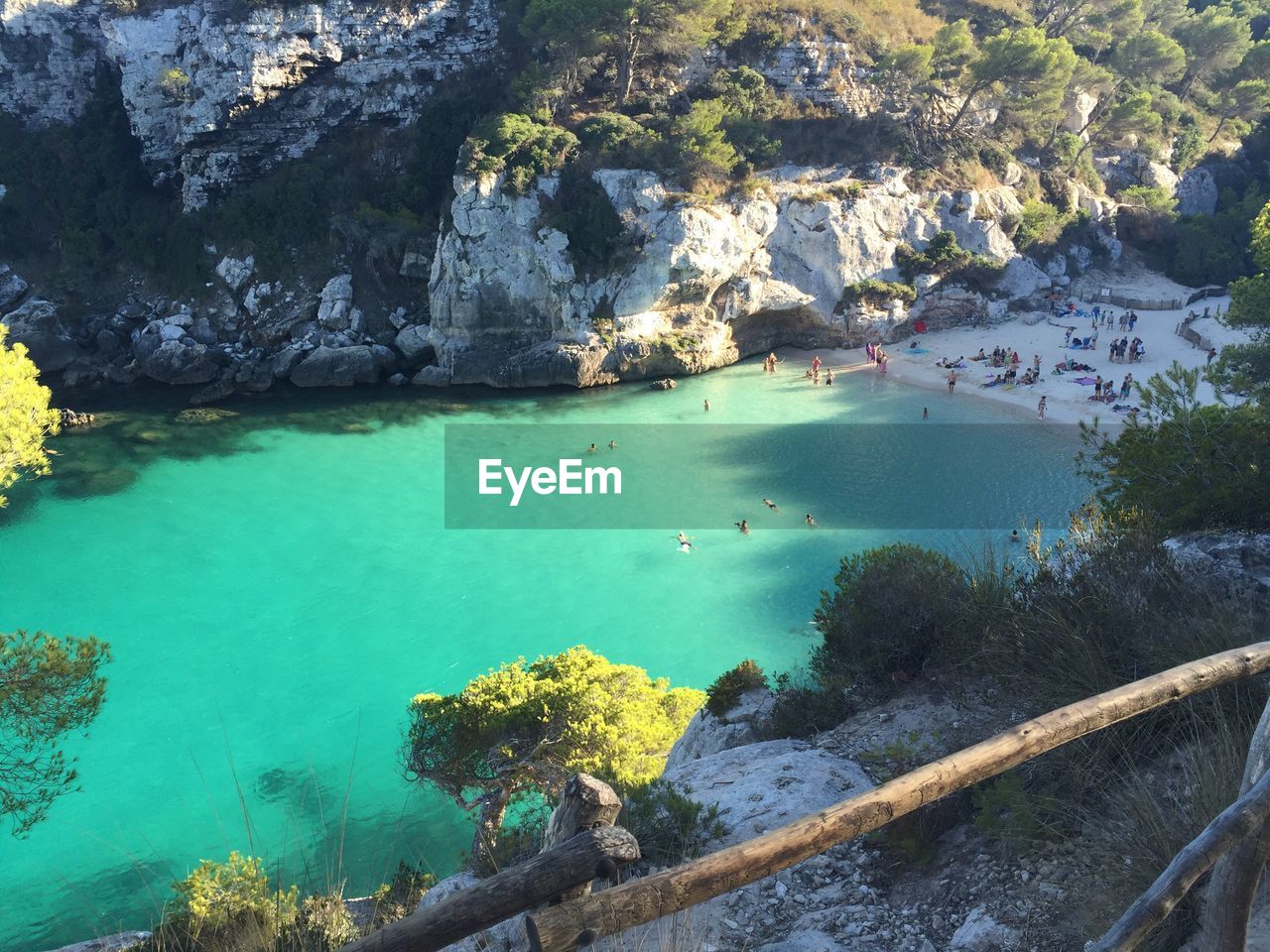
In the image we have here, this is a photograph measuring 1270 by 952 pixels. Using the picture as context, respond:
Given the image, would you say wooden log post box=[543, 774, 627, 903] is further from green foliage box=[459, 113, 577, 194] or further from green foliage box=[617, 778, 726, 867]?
green foliage box=[459, 113, 577, 194]

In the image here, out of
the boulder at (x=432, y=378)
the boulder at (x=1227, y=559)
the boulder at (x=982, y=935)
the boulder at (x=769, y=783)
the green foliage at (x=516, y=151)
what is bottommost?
the boulder at (x=432, y=378)

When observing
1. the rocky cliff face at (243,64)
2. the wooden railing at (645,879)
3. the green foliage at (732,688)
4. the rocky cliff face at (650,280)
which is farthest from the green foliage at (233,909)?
the rocky cliff face at (243,64)

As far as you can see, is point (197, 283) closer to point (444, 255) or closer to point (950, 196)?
point (444, 255)

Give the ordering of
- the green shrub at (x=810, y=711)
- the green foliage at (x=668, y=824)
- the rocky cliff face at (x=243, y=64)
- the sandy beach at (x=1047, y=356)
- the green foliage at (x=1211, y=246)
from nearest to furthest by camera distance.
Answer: the green foliage at (x=668, y=824), the green shrub at (x=810, y=711), the sandy beach at (x=1047, y=356), the rocky cliff face at (x=243, y=64), the green foliage at (x=1211, y=246)

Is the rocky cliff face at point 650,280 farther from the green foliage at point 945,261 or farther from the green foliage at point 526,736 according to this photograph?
the green foliage at point 526,736

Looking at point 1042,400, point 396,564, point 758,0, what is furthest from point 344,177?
point 1042,400

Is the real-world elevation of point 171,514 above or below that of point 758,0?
below
